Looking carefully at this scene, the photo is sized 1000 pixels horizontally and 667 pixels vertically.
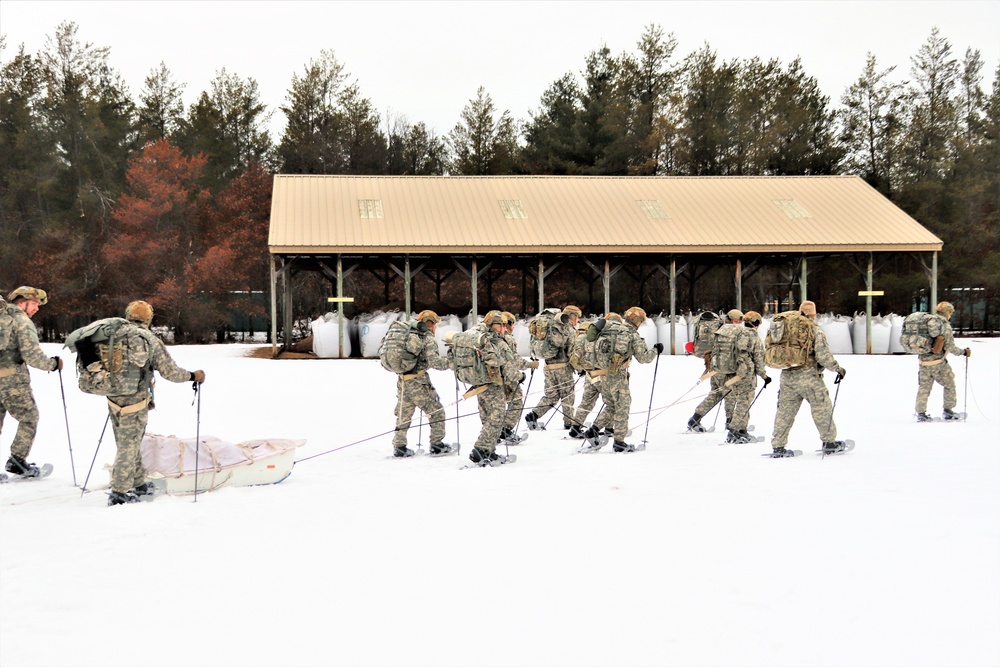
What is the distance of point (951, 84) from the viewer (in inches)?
1485

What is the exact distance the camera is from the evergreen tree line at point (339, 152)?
3338 cm

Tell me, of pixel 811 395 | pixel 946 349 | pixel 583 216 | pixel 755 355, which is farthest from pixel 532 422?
pixel 583 216

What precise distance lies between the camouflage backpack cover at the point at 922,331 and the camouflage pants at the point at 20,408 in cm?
945

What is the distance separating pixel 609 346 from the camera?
9977mm

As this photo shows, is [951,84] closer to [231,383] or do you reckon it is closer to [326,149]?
[326,149]

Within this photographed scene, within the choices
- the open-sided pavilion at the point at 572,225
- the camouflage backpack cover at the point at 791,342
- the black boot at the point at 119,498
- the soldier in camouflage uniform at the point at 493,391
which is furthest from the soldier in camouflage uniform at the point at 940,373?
the open-sided pavilion at the point at 572,225

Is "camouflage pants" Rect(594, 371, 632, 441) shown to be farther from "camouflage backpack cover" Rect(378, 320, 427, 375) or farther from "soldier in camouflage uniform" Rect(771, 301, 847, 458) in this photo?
"camouflage backpack cover" Rect(378, 320, 427, 375)

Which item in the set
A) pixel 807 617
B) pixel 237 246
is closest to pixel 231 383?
pixel 807 617

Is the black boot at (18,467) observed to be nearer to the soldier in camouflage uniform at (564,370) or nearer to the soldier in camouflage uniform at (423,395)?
the soldier in camouflage uniform at (423,395)

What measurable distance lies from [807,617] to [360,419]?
826 centimetres

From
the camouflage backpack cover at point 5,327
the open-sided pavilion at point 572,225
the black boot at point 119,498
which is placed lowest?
the black boot at point 119,498

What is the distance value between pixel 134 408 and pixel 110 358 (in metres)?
0.42

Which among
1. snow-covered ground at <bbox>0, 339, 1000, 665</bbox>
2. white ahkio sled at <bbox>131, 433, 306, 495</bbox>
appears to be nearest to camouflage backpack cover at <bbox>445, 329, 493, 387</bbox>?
snow-covered ground at <bbox>0, 339, 1000, 665</bbox>

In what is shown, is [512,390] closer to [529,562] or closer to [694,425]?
[694,425]
